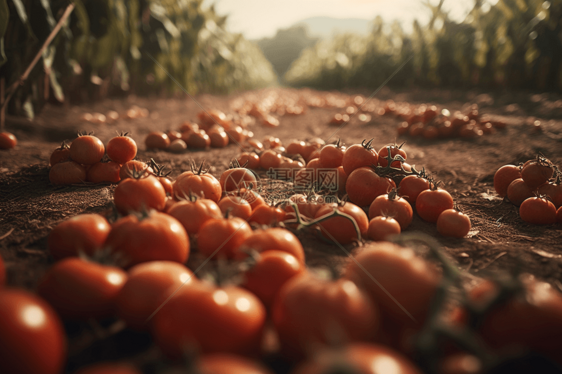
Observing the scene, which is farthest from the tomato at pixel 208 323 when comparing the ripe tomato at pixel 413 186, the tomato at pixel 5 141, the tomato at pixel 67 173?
the tomato at pixel 5 141

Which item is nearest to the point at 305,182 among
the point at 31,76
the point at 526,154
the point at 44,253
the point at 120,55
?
the point at 44,253

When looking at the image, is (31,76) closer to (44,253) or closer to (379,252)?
(44,253)

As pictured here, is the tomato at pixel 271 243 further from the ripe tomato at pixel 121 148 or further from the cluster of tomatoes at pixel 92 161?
the ripe tomato at pixel 121 148

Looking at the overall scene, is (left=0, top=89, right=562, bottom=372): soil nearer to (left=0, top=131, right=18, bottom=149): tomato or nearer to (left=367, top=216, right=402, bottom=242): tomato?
(left=0, top=131, right=18, bottom=149): tomato

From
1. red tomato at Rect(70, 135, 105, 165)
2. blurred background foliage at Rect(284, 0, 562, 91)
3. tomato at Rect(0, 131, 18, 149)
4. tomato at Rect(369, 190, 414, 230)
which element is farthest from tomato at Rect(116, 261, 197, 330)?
blurred background foliage at Rect(284, 0, 562, 91)

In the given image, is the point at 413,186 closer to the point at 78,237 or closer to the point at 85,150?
the point at 78,237
